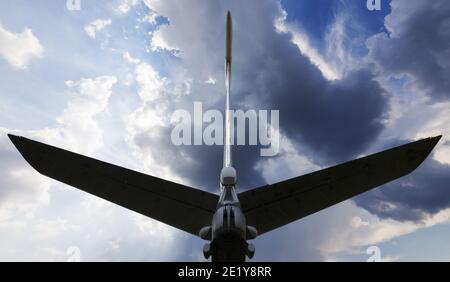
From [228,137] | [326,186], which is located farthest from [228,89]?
[326,186]

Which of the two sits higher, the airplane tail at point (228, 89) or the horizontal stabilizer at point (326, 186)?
the airplane tail at point (228, 89)

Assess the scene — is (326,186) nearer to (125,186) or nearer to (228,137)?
(228,137)

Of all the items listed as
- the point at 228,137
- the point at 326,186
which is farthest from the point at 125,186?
the point at 326,186

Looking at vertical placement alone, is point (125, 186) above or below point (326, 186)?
above

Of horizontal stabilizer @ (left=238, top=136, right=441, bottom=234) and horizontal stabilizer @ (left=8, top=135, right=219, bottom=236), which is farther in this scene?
horizontal stabilizer @ (left=8, top=135, right=219, bottom=236)

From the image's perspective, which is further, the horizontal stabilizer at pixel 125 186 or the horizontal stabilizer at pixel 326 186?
the horizontal stabilizer at pixel 125 186

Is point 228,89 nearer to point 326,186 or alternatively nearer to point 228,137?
point 228,137

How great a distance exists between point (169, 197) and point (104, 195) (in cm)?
333

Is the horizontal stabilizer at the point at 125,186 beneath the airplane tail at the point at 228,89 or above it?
beneath

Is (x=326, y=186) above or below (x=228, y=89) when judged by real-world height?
below

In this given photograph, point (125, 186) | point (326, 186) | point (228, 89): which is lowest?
point (326, 186)

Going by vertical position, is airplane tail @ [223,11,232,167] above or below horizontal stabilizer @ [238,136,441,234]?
above
